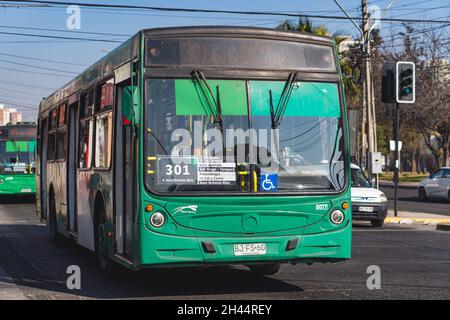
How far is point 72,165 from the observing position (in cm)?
1434

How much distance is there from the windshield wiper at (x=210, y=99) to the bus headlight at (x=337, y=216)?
167cm

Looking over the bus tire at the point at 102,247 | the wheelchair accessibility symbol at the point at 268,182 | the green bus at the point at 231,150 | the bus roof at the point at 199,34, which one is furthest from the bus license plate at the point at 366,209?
the wheelchair accessibility symbol at the point at 268,182

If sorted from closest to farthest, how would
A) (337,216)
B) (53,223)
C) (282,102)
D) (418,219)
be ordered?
(282,102)
(337,216)
(53,223)
(418,219)

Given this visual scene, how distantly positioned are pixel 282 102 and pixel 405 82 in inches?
589

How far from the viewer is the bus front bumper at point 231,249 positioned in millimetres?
9617

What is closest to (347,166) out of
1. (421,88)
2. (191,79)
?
(191,79)

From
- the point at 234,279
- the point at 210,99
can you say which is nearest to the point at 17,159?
the point at 234,279

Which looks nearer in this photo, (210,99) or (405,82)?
(210,99)

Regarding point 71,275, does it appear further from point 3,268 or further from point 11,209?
point 11,209

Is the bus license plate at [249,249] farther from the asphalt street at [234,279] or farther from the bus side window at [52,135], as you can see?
the bus side window at [52,135]

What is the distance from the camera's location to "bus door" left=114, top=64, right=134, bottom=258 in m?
10.1

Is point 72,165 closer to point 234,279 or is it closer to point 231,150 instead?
point 234,279

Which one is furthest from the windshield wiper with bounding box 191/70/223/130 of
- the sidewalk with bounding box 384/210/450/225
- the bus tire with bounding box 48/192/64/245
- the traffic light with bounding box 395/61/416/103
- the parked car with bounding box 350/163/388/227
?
the traffic light with bounding box 395/61/416/103
